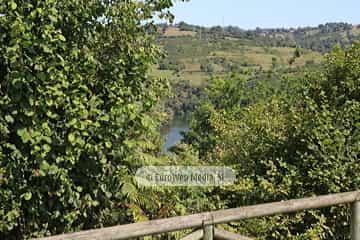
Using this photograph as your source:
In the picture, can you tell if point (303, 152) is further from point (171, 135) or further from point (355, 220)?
point (171, 135)

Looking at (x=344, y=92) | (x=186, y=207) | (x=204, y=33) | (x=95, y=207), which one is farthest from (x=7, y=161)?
(x=204, y=33)

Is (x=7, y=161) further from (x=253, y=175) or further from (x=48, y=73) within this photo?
(x=253, y=175)

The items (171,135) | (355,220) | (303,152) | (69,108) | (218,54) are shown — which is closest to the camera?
(355,220)

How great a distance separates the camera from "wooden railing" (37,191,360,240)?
7.34 ft

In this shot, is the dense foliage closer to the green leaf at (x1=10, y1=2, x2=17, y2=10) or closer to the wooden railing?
the wooden railing

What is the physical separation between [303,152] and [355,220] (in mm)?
2146

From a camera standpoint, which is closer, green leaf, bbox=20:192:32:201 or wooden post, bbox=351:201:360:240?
wooden post, bbox=351:201:360:240

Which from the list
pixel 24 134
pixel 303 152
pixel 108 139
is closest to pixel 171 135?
pixel 303 152

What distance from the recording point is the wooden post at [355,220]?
3.08 m

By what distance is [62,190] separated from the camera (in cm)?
343

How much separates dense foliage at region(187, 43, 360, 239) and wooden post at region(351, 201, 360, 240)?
1.47 m

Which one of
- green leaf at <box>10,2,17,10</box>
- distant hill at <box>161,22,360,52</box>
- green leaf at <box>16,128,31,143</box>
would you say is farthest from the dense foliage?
distant hill at <box>161,22,360,52</box>

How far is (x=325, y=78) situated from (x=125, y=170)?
352 centimetres

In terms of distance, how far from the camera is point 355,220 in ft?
10.3
